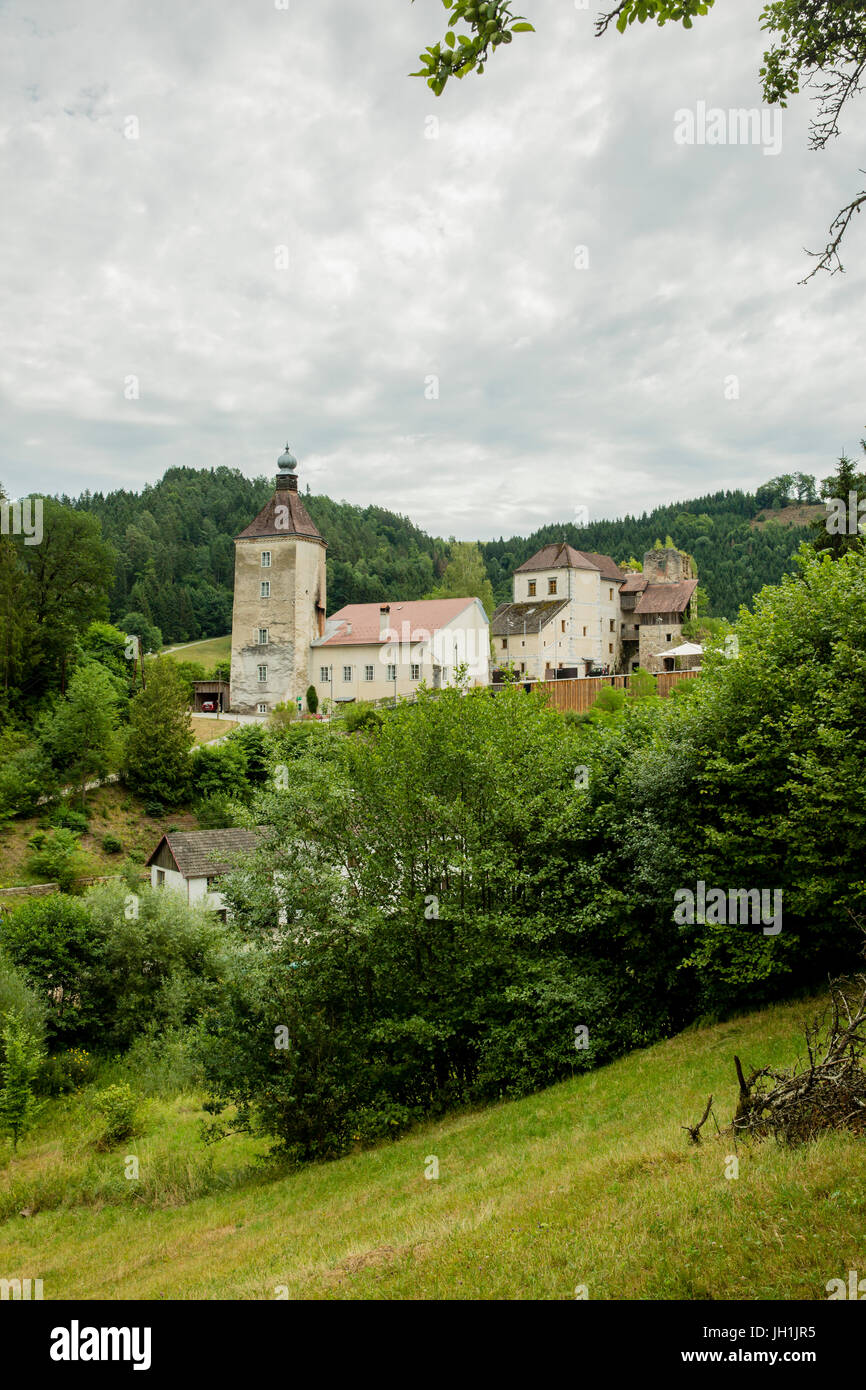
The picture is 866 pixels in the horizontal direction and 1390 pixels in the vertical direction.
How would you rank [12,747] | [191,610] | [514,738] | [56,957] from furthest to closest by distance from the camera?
1. [191,610]
2. [12,747]
3. [56,957]
4. [514,738]

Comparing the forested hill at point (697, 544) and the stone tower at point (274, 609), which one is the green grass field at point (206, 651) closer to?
the stone tower at point (274, 609)

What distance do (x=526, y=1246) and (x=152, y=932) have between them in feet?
81.9

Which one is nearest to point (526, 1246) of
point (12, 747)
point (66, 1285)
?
point (66, 1285)

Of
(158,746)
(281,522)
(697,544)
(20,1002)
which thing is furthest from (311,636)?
(697,544)

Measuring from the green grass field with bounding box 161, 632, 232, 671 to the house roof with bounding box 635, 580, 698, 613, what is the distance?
5106 centimetres

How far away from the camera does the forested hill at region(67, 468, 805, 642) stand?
117 m

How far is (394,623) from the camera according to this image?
63812 millimetres

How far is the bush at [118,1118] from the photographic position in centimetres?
2061

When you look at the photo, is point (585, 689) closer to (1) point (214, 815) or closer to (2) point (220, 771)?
(1) point (214, 815)

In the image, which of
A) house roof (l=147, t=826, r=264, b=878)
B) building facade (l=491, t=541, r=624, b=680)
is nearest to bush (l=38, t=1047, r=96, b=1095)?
house roof (l=147, t=826, r=264, b=878)

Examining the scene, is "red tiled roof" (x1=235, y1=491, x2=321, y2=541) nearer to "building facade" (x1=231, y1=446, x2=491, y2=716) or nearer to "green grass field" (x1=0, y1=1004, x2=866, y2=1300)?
"building facade" (x1=231, y1=446, x2=491, y2=716)

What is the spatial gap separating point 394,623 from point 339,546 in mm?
63112

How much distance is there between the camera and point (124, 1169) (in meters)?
18.2

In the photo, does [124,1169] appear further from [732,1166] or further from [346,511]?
[346,511]
